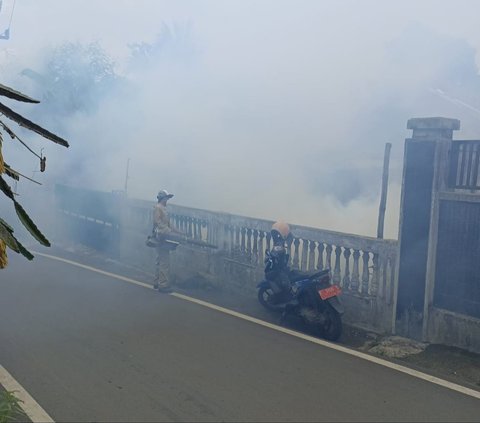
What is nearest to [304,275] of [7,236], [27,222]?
[27,222]

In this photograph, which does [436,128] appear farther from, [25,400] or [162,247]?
[25,400]

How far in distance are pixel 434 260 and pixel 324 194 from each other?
713cm

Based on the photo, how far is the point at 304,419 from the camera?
4059mm

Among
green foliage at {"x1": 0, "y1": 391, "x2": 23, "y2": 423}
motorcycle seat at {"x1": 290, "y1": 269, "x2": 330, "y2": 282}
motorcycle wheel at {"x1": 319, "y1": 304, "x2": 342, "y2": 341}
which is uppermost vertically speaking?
motorcycle seat at {"x1": 290, "y1": 269, "x2": 330, "y2": 282}

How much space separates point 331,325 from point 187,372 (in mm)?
1720

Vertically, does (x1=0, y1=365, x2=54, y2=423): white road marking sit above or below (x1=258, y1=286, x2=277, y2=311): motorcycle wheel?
below

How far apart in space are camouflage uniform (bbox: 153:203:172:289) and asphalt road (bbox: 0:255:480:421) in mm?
922

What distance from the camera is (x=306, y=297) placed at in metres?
6.21

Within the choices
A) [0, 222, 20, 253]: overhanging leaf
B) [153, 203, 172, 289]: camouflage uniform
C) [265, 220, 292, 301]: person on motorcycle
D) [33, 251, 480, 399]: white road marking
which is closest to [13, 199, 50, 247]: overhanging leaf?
Answer: [0, 222, 20, 253]: overhanging leaf

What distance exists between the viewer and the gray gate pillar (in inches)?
235

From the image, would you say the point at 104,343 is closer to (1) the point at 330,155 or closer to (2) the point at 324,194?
(2) the point at 324,194

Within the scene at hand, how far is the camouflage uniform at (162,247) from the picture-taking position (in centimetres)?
792

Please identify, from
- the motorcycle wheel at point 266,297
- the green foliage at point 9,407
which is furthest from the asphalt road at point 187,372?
the motorcycle wheel at point 266,297

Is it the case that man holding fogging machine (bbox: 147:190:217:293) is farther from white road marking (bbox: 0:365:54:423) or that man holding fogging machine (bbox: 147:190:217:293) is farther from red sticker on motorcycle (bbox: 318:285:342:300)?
white road marking (bbox: 0:365:54:423)
